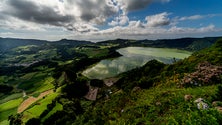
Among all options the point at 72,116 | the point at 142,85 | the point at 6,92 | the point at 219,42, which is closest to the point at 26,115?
the point at 72,116

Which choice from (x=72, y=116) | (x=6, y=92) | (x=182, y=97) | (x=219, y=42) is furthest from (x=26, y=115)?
(x=219, y=42)

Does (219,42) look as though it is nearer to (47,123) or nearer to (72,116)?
(72,116)

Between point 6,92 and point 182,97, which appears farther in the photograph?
point 6,92

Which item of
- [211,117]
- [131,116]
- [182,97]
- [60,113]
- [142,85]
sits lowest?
[60,113]

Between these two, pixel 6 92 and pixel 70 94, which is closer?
pixel 70 94

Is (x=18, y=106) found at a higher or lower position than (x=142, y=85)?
lower

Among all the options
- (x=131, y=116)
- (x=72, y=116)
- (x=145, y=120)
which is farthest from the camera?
(x=72, y=116)

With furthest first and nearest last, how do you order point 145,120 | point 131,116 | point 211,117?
1. point 131,116
2. point 145,120
3. point 211,117

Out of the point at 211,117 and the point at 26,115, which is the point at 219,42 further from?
the point at 211,117

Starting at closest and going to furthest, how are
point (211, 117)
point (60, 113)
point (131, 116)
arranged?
point (211, 117)
point (131, 116)
point (60, 113)
